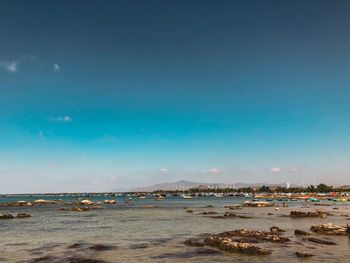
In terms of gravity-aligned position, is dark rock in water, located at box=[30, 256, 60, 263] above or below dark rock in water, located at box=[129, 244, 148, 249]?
above

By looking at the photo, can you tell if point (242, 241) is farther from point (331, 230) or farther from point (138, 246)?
point (331, 230)

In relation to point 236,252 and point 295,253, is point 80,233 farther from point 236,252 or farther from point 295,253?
point 295,253

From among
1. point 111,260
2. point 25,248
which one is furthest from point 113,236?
point 111,260

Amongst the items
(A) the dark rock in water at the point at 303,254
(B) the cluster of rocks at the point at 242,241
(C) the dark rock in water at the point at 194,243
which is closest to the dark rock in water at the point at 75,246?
(C) the dark rock in water at the point at 194,243

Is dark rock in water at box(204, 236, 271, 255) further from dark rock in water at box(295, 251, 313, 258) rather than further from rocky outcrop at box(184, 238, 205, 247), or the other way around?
dark rock in water at box(295, 251, 313, 258)

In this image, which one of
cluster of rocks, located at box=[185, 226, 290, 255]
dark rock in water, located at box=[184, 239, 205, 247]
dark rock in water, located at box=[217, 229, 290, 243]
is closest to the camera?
cluster of rocks, located at box=[185, 226, 290, 255]

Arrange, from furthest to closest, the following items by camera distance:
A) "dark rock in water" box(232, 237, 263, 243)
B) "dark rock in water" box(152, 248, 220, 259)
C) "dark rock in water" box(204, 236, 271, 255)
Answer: "dark rock in water" box(232, 237, 263, 243) → "dark rock in water" box(204, 236, 271, 255) → "dark rock in water" box(152, 248, 220, 259)

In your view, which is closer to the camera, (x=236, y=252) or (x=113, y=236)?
(x=236, y=252)

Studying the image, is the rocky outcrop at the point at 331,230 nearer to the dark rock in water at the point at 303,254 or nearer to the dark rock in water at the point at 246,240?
the dark rock in water at the point at 246,240

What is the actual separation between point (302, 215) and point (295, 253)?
45031 mm

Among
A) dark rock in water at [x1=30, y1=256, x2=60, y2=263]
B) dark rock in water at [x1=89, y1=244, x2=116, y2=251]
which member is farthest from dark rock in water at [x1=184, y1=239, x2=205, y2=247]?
dark rock in water at [x1=30, y1=256, x2=60, y2=263]

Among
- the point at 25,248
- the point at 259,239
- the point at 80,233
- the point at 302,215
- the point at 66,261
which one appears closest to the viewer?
the point at 66,261

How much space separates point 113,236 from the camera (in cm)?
4512

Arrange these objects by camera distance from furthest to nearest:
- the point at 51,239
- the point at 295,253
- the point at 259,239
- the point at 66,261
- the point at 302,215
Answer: the point at 302,215
the point at 51,239
the point at 259,239
the point at 295,253
the point at 66,261
